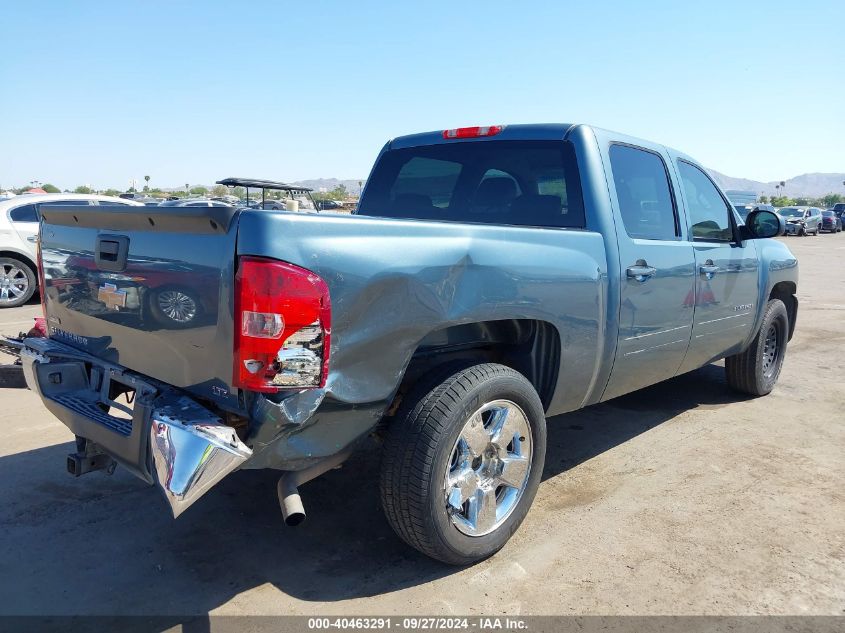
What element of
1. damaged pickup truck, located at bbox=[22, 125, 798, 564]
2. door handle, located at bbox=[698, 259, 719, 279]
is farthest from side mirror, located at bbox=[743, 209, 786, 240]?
damaged pickup truck, located at bbox=[22, 125, 798, 564]

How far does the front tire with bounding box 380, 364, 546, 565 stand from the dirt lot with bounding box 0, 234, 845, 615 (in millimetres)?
194

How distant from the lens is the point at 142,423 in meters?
2.37

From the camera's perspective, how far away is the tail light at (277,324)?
2.20 metres

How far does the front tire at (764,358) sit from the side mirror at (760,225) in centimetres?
84

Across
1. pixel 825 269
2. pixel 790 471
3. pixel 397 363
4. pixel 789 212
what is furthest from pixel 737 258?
pixel 789 212

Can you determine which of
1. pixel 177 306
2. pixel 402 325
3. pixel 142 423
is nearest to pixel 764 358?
pixel 402 325

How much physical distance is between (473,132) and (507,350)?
4.94ft

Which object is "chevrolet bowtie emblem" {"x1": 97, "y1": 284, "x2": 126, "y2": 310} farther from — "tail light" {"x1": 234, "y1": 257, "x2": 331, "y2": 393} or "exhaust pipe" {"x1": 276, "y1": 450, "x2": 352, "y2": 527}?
"exhaust pipe" {"x1": 276, "y1": 450, "x2": 352, "y2": 527}

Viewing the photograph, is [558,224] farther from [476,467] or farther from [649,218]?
[476,467]

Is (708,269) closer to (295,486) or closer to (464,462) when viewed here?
(464,462)

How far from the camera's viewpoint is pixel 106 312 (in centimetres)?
282

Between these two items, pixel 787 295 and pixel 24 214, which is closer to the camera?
pixel 787 295

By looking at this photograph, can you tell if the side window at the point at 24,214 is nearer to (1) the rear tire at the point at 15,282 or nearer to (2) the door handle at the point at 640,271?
(1) the rear tire at the point at 15,282

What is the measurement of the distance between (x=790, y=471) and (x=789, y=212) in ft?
127
